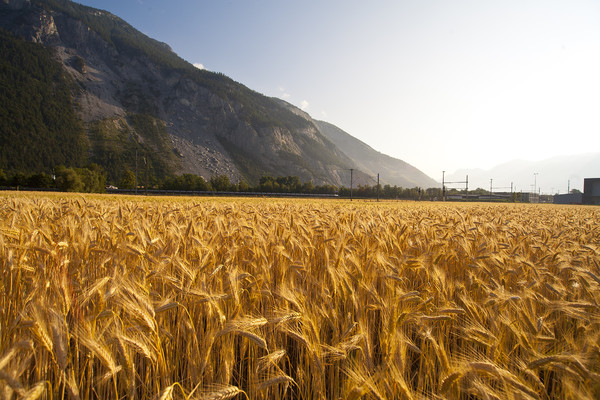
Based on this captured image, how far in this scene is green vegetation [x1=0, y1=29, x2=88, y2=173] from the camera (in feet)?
366

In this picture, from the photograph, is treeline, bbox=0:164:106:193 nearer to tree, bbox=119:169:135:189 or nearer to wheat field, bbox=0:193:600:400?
tree, bbox=119:169:135:189

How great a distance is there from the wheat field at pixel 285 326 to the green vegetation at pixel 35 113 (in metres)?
141

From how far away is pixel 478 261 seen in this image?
311 centimetres

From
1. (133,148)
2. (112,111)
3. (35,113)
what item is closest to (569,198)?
(133,148)

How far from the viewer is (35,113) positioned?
411 feet

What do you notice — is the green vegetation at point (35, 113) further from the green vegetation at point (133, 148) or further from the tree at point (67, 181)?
the tree at point (67, 181)

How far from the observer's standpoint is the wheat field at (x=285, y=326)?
3.88 ft

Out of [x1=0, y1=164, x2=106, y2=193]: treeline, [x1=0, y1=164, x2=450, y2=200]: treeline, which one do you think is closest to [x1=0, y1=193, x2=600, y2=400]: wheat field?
[x1=0, y1=164, x2=450, y2=200]: treeline

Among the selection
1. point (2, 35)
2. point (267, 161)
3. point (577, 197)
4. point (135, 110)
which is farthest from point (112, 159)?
point (577, 197)

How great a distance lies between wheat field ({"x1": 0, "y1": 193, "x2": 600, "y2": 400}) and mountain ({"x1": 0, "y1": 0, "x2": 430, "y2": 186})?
125 meters

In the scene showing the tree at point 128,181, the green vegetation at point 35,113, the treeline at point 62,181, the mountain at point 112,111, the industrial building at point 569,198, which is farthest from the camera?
the mountain at point 112,111

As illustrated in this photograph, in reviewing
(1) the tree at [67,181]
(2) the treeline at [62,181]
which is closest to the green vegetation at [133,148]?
(2) the treeline at [62,181]

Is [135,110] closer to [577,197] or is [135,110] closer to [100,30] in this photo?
[100,30]

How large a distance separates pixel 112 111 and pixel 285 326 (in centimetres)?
18183
